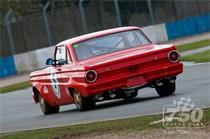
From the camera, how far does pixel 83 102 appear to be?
14.8 meters

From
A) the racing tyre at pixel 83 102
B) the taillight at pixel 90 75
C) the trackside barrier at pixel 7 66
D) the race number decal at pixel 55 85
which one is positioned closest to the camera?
the taillight at pixel 90 75

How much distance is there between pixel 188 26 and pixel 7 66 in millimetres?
12541

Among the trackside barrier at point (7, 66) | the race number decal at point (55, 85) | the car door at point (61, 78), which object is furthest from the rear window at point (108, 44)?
the trackside barrier at point (7, 66)

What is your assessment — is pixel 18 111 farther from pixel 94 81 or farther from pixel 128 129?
pixel 128 129

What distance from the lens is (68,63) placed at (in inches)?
611

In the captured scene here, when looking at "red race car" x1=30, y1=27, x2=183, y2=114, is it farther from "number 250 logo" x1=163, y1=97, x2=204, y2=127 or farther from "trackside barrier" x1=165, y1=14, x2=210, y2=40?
"trackside barrier" x1=165, y1=14, x2=210, y2=40

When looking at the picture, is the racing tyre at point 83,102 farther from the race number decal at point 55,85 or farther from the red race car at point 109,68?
the race number decal at point 55,85

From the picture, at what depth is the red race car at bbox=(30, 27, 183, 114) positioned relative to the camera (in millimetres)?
14289

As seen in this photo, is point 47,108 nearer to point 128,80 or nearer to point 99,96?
point 99,96

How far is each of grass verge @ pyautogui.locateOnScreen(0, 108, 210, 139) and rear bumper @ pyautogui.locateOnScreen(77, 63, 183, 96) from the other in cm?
205

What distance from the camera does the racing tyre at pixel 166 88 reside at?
1525 centimetres

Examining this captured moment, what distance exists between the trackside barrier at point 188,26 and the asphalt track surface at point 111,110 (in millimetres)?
28736

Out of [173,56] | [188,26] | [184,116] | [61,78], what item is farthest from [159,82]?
[188,26]

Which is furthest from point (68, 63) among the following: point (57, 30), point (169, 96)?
Answer: point (57, 30)
